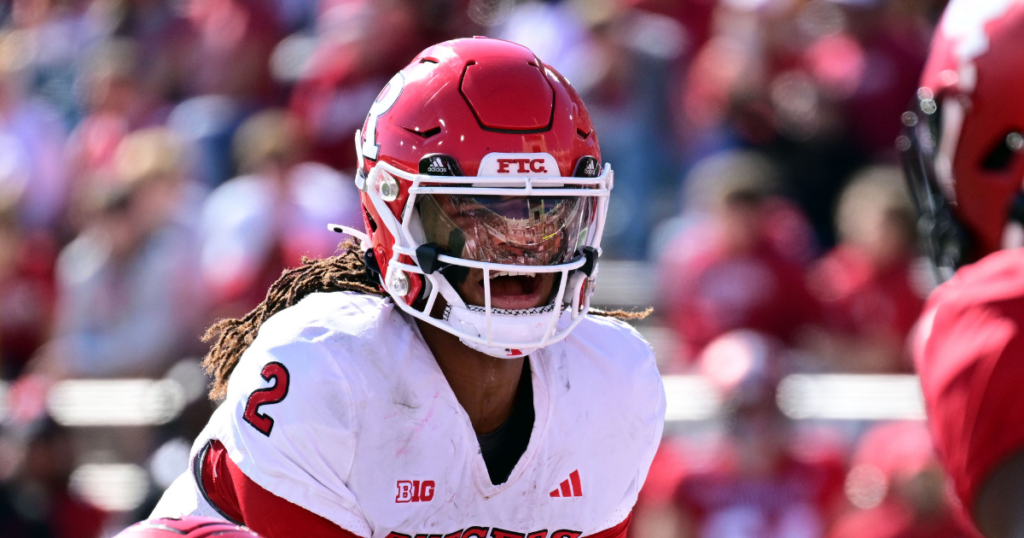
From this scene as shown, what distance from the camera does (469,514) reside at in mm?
2414

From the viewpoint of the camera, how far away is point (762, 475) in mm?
4578

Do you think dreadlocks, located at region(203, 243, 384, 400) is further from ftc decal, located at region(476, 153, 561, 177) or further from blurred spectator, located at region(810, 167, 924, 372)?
blurred spectator, located at region(810, 167, 924, 372)

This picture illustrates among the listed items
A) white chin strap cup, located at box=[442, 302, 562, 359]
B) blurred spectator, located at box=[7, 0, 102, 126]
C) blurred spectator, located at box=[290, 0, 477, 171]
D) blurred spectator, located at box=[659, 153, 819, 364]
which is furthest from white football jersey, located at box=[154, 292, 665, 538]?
blurred spectator, located at box=[7, 0, 102, 126]

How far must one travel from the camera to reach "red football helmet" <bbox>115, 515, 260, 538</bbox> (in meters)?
1.88

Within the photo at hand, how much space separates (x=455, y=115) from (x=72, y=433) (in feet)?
10.7

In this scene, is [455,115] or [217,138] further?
[217,138]

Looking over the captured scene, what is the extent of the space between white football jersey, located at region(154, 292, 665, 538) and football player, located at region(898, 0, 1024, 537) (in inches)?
23.9

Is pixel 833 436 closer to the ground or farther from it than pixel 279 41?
closer to the ground

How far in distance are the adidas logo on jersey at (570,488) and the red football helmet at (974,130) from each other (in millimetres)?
950

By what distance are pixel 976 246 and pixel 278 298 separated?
147 centimetres

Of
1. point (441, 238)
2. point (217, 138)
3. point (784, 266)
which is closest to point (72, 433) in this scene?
Result: point (217, 138)

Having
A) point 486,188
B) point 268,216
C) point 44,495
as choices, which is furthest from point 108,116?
point 486,188

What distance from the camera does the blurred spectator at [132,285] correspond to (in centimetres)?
534

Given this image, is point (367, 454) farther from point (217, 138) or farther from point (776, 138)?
point (217, 138)
